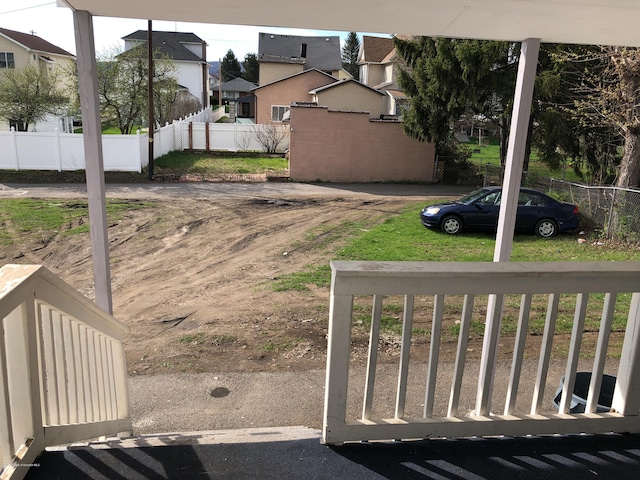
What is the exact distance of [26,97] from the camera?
22.1m

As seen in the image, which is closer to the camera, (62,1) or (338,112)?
(62,1)

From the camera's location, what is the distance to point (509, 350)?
675 cm

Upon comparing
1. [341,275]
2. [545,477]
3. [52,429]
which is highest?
[341,275]

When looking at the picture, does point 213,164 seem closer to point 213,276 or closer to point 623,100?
point 213,276

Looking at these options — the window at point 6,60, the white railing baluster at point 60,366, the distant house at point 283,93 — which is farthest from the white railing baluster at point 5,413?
the window at point 6,60

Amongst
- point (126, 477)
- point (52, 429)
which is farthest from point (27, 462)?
point (126, 477)

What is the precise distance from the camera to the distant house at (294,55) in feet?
129

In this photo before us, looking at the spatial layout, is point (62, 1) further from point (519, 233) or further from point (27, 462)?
point (519, 233)

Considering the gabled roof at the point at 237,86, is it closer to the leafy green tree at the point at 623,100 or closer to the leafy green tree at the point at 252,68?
the leafy green tree at the point at 252,68

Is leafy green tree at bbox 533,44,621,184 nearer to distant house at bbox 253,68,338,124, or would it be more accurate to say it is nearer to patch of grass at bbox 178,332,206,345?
patch of grass at bbox 178,332,206,345

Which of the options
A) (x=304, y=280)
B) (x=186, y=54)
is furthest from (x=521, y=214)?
(x=186, y=54)

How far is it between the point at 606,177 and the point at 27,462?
19.1 meters

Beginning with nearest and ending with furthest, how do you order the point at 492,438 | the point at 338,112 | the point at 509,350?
the point at 492,438, the point at 509,350, the point at 338,112

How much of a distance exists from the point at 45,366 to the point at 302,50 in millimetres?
43096
